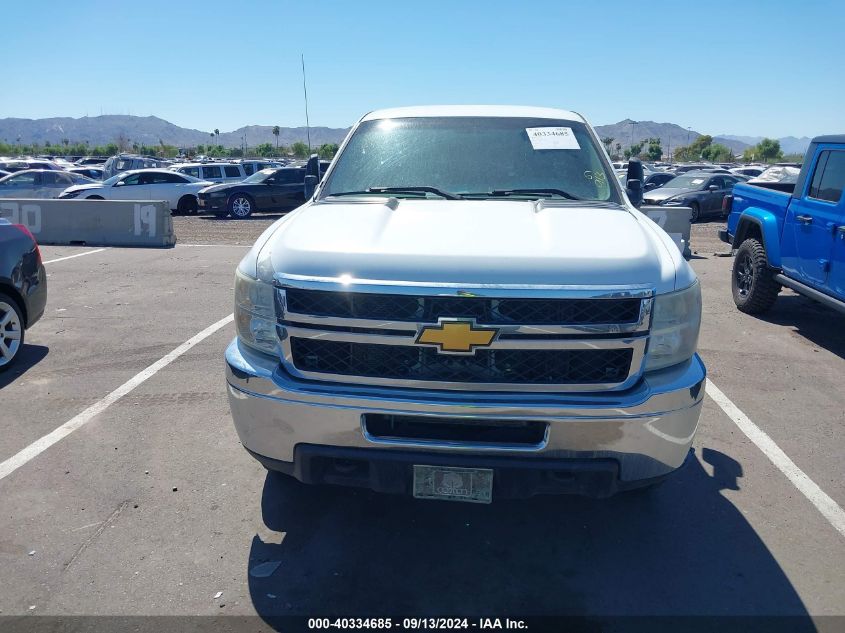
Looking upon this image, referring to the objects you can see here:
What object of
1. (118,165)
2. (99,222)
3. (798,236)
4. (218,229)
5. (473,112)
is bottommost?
(218,229)

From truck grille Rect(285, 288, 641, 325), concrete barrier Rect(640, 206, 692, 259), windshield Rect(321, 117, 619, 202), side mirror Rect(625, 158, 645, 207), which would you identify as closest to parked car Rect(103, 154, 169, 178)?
concrete barrier Rect(640, 206, 692, 259)

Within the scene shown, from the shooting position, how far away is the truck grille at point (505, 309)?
9.66ft

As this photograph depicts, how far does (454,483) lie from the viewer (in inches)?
121

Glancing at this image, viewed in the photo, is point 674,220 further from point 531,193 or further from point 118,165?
point 118,165

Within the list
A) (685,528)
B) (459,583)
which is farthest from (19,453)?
(685,528)

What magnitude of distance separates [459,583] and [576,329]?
1.32 metres

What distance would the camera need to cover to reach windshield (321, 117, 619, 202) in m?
4.25

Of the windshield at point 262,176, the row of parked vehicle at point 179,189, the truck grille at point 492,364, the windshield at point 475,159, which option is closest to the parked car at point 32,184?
the row of parked vehicle at point 179,189

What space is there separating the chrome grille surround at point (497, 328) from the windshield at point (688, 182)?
63.5ft

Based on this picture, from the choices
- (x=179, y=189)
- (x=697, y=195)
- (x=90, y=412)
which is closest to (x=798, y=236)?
(x=90, y=412)

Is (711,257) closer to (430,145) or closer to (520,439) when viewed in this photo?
(430,145)

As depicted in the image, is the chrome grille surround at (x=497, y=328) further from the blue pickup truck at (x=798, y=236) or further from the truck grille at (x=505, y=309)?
the blue pickup truck at (x=798, y=236)

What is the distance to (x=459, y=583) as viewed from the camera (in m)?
3.25

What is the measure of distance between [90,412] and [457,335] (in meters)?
3.52
